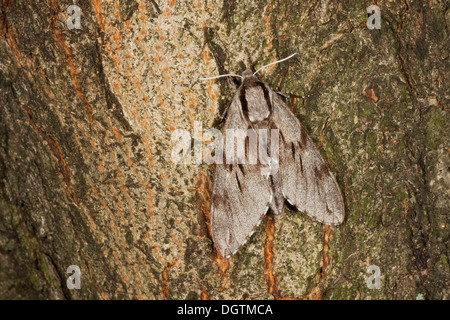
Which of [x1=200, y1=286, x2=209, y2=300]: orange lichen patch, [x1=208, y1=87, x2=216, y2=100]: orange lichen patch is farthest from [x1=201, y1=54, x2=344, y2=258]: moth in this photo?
[x1=200, y1=286, x2=209, y2=300]: orange lichen patch

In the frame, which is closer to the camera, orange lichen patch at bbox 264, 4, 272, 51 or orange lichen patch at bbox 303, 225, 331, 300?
orange lichen patch at bbox 264, 4, 272, 51

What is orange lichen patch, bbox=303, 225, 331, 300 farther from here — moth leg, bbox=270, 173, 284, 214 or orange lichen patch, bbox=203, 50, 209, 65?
orange lichen patch, bbox=203, 50, 209, 65

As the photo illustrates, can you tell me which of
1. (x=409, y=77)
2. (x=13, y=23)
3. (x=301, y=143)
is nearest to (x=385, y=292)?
(x=301, y=143)

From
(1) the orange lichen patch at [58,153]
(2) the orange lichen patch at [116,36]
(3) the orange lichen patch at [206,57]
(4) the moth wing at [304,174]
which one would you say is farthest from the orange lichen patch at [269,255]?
(2) the orange lichen patch at [116,36]

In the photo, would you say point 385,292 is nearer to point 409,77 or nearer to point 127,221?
point 409,77

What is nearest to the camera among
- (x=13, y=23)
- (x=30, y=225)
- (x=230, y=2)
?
(x=230, y=2)

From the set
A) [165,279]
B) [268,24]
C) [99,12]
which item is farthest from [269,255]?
[99,12]
